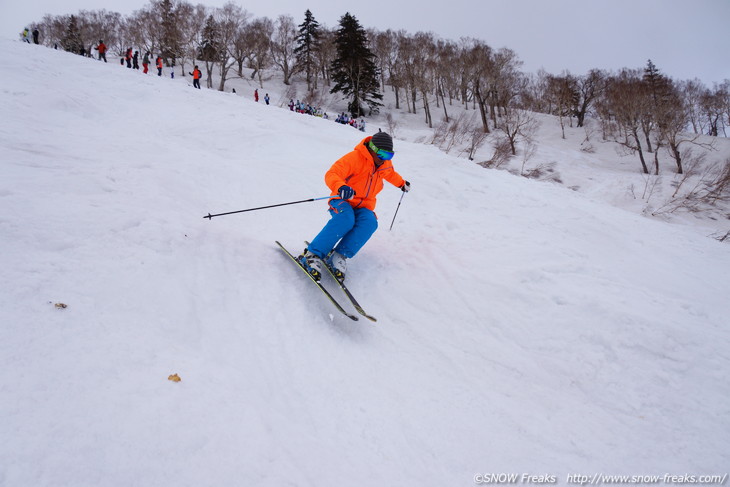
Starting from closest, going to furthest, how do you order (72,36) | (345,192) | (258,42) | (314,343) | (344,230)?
(314,343) < (345,192) < (344,230) < (258,42) < (72,36)

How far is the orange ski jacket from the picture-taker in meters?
4.33

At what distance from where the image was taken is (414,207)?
7.64m

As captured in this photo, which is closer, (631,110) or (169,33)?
(631,110)

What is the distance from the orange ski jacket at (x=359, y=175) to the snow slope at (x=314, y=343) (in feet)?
3.65

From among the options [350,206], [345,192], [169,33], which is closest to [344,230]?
[350,206]

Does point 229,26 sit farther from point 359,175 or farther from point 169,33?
point 359,175

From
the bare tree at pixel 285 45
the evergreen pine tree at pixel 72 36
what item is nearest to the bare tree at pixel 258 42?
A: the bare tree at pixel 285 45

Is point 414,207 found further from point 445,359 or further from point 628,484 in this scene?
point 628,484

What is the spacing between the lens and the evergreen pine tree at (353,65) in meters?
38.1

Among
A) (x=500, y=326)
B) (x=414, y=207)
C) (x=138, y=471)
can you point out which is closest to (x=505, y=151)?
(x=414, y=207)

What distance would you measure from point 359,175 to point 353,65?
38847 millimetres

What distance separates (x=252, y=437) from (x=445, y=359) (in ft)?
7.01

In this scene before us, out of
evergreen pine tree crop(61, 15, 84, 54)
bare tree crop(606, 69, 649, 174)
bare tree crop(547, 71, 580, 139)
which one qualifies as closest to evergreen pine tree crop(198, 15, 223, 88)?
evergreen pine tree crop(61, 15, 84, 54)

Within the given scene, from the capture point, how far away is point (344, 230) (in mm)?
4406
